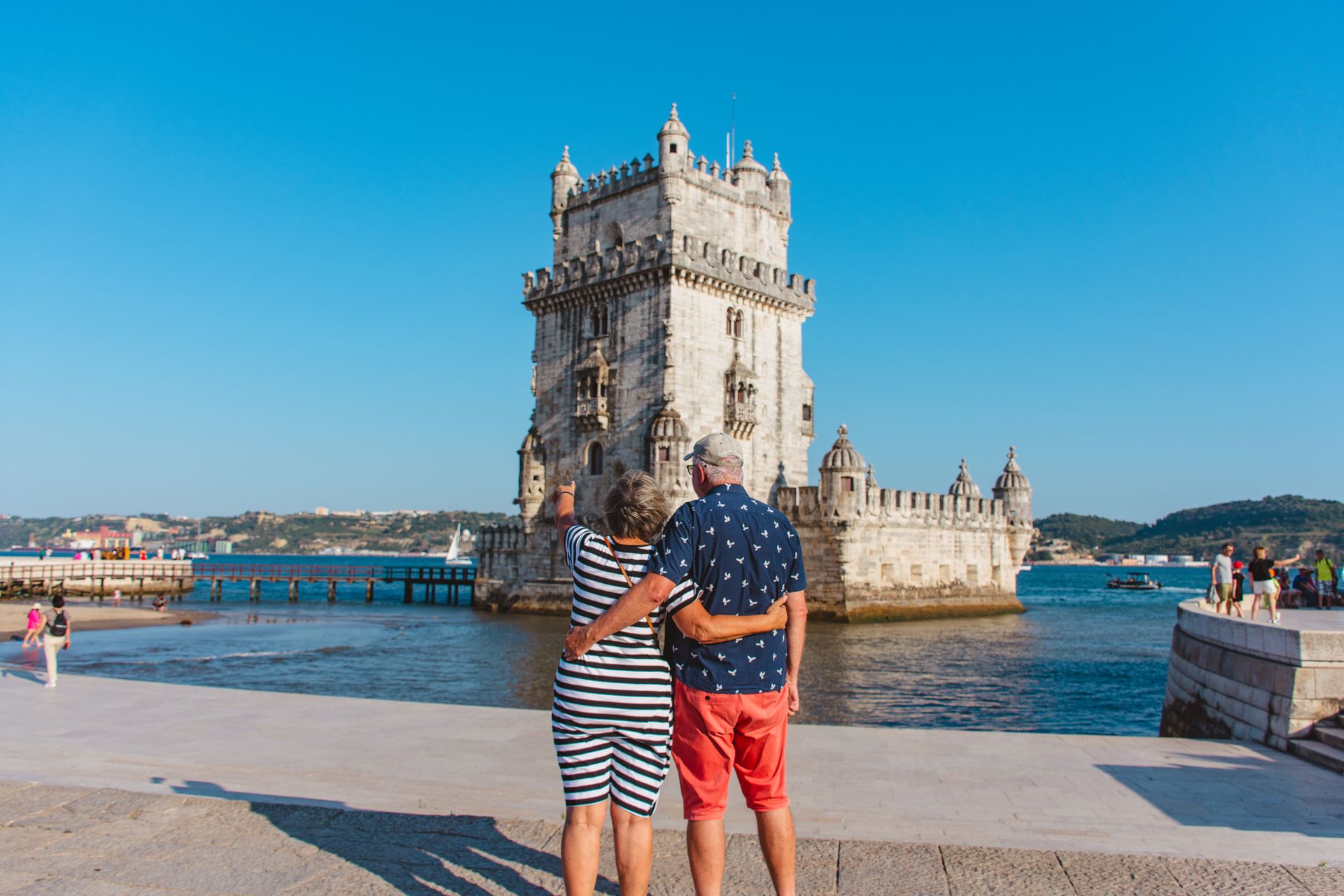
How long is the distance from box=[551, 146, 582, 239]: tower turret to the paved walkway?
37.9 meters

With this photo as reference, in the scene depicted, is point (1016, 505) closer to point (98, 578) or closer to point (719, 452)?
point (719, 452)

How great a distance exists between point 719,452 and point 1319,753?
6987mm

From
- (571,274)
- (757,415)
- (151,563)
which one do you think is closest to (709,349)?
(757,415)

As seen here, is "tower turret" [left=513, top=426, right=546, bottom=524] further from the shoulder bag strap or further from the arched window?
the shoulder bag strap

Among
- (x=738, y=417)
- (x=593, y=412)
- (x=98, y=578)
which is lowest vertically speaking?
(x=98, y=578)

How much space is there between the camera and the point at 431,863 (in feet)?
18.0

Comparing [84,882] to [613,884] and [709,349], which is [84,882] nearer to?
[613,884]

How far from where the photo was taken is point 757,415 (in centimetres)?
3891

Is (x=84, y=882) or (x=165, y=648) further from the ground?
(x=84, y=882)

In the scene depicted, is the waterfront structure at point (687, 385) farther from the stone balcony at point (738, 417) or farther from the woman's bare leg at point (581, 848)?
the woman's bare leg at point (581, 848)

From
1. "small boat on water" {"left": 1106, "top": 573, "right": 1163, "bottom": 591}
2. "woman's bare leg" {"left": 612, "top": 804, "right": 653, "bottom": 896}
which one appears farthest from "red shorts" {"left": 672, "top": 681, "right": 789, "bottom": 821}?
"small boat on water" {"left": 1106, "top": 573, "right": 1163, "bottom": 591}

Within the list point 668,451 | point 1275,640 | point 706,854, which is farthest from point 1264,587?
point 668,451

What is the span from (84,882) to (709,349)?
111 feet

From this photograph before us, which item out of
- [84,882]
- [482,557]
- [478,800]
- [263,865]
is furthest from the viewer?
[482,557]
